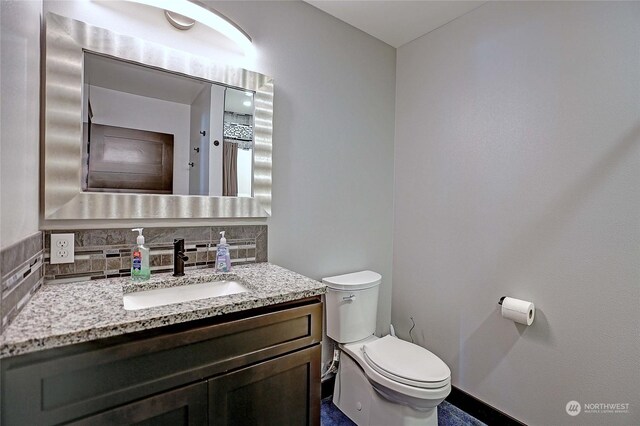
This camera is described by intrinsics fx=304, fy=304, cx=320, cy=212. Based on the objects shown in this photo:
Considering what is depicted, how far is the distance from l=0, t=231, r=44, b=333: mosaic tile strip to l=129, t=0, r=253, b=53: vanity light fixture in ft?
3.33

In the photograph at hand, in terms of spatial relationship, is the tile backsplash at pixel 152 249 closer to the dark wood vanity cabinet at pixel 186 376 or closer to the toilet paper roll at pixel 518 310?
the dark wood vanity cabinet at pixel 186 376

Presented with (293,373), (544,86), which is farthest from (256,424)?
(544,86)

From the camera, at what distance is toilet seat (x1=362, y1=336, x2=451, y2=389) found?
144 cm

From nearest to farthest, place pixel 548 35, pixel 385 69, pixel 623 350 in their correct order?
pixel 623 350, pixel 548 35, pixel 385 69

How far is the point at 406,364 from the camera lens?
1.57 m

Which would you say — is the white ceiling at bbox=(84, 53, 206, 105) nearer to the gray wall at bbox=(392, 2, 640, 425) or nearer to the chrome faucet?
the chrome faucet

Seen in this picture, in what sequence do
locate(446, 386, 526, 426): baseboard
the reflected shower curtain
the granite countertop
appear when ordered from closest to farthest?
1. the granite countertop
2. the reflected shower curtain
3. locate(446, 386, 526, 426): baseboard

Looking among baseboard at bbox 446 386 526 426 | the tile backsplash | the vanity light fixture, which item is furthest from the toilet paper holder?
the vanity light fixture

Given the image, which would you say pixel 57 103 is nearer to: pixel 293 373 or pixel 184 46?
pixel 184 46

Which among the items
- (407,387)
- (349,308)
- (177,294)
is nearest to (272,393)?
(177,294)

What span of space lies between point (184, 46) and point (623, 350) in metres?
2.39

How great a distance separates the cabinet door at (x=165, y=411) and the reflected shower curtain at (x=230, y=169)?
912 mm

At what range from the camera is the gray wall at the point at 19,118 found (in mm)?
805

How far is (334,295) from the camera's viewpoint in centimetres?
183
